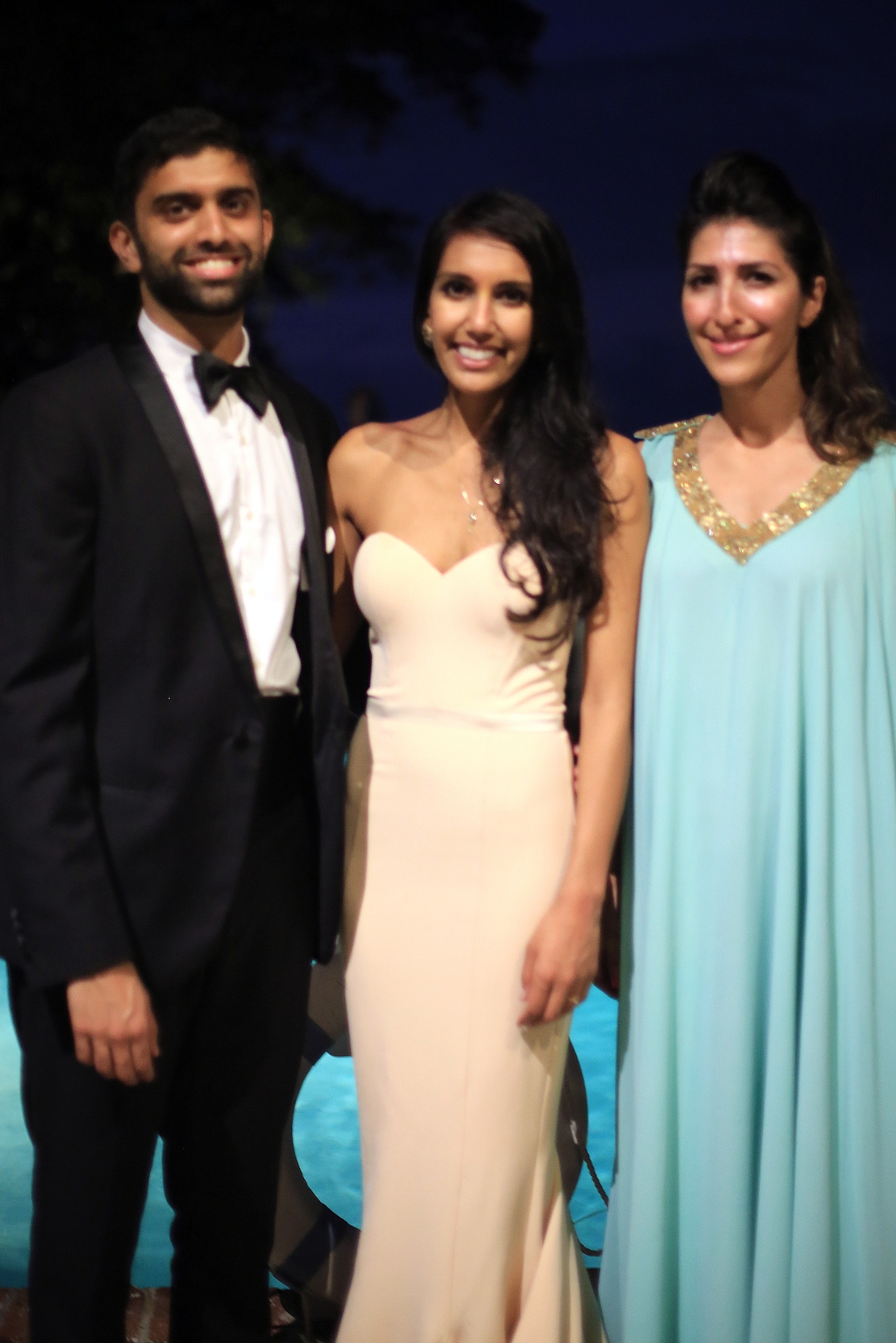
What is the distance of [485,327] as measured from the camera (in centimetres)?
197

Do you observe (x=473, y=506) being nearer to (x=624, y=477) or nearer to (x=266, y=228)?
(x=624, y=477)

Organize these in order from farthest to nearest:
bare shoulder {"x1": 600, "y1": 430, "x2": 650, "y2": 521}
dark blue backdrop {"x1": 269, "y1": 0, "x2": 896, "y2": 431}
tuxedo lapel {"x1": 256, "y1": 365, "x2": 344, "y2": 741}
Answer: dark blue backdrop {"x1": 269, "y1": 0, "x2": 896, "y2": 431} < bare shoulder {"x1": 600, "y1": 430, "x2": 650, "y2": 521} < tuxedo lapel {"x1": 256, "y1": 365, "x2": 344, "y2": 741}

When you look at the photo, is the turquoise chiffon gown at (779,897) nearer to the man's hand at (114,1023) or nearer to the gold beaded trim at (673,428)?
the gold beaded trim at (673,428)

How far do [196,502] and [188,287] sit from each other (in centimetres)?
30

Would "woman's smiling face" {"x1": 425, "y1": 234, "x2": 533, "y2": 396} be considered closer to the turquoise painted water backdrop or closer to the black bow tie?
the black bow tie

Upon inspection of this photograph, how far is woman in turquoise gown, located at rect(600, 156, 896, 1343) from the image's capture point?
1.95 m

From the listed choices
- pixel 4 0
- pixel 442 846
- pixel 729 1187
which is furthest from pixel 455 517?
pixel 4 0

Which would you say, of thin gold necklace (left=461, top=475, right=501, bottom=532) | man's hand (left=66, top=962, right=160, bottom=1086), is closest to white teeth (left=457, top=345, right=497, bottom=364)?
thin gold necklace (left=461, top=475, right=501, bottom=532)

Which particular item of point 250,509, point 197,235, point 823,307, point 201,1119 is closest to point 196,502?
point 250,509

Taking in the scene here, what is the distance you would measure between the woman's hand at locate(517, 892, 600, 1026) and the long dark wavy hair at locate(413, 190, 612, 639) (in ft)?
1.31

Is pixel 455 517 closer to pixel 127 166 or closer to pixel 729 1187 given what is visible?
pixel 127 166

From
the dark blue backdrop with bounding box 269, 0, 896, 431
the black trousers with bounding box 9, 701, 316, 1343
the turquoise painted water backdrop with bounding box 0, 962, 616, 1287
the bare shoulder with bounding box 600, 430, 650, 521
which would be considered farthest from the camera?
the dark blue backdrop with bounding box 269, 0, 896, 431

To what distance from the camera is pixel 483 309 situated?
1.97 metres

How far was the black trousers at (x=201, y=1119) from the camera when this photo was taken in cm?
178
